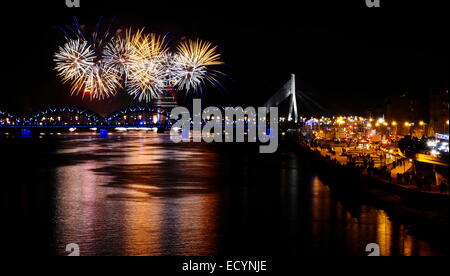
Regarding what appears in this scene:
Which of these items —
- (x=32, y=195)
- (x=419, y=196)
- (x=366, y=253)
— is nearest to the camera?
(x=366, y=253)

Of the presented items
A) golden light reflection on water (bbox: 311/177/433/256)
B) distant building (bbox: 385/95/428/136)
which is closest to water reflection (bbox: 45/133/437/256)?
golden light reflection on water (bbox: 311/177/433/256)

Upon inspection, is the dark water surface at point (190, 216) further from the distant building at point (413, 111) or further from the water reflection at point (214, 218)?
the distant building at point (413, 111)

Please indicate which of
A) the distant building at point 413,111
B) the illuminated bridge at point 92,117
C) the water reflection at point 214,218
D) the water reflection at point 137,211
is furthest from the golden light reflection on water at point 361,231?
the illuminated bridge at point 92,117

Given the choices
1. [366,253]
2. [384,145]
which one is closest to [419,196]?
[366,253]

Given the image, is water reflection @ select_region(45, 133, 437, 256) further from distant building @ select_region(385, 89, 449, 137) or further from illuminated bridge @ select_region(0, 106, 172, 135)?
illuminated bridge @ select_region(0, 106, 172, 135)

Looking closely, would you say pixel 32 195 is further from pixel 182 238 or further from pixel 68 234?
pixel 182 238
